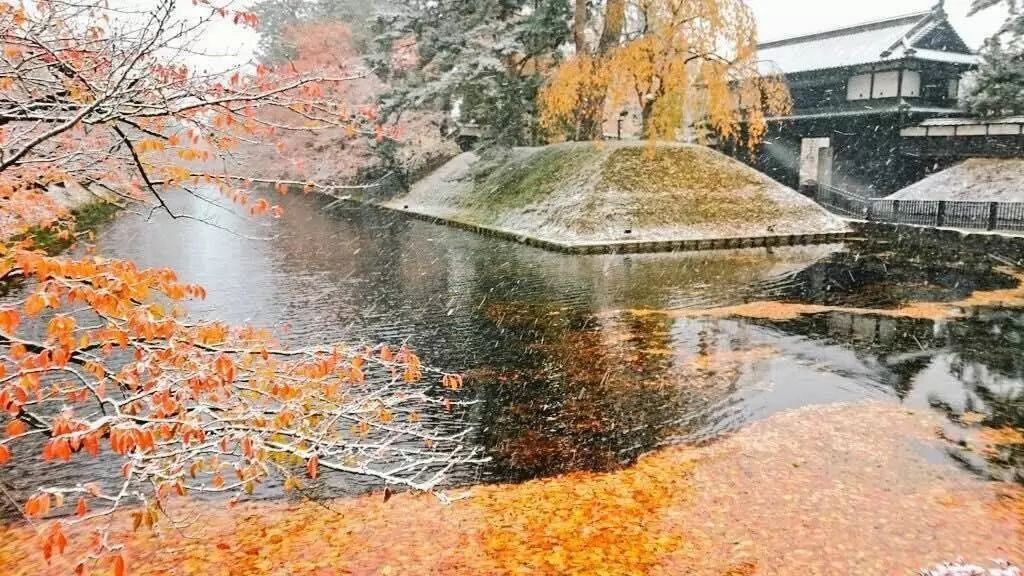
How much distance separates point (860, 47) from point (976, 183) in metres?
9.39

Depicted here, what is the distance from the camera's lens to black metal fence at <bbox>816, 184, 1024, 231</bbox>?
23.7 meters

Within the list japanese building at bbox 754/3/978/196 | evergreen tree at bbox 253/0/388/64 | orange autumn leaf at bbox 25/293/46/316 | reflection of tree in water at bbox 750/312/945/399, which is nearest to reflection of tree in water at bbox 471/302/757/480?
reflection of tree in water at bbox 750/312/945/399

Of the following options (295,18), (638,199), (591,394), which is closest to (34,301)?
(591,394)

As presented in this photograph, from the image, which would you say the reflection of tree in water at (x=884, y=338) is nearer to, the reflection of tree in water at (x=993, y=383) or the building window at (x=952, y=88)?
the reflection of tree in water at (x=993, y=383)

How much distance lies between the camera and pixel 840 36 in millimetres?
35344

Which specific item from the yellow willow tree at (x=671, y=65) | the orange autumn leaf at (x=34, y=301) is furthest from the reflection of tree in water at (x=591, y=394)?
the yellow willow tree at (x=671, y=65)

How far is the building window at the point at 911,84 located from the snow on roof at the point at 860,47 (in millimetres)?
949

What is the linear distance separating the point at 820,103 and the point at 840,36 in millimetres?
4480

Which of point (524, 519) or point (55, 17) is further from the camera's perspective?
point (524, 519)

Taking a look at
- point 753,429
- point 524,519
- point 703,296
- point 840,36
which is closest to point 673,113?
point 703,296

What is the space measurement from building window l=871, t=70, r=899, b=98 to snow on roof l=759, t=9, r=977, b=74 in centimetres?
100

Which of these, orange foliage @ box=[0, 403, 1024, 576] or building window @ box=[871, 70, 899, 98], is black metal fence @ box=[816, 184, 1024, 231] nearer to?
building window @ box=[871, 70, 899, 98]

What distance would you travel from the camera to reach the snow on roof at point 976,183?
88.3 ft

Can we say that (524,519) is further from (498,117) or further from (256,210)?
(498,117)
